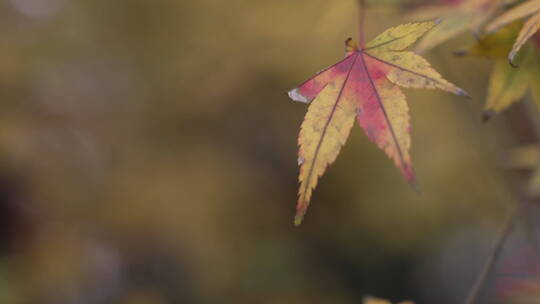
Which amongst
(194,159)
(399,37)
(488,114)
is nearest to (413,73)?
(399,37)

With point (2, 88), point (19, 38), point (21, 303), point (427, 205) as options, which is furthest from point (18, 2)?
point (427, 205)

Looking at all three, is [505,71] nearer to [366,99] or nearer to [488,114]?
[488,114]

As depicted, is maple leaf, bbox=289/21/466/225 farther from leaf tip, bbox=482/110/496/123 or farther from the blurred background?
the blurred background

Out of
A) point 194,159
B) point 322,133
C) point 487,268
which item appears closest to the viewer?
point 322,133

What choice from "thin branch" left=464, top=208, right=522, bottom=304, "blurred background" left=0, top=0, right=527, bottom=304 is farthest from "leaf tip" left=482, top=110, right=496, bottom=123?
"blurred background" left=0, top=0, right=527, bottom=304

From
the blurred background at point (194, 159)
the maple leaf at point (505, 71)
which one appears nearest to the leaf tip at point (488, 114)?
the maple leaf at point (505, 71)
